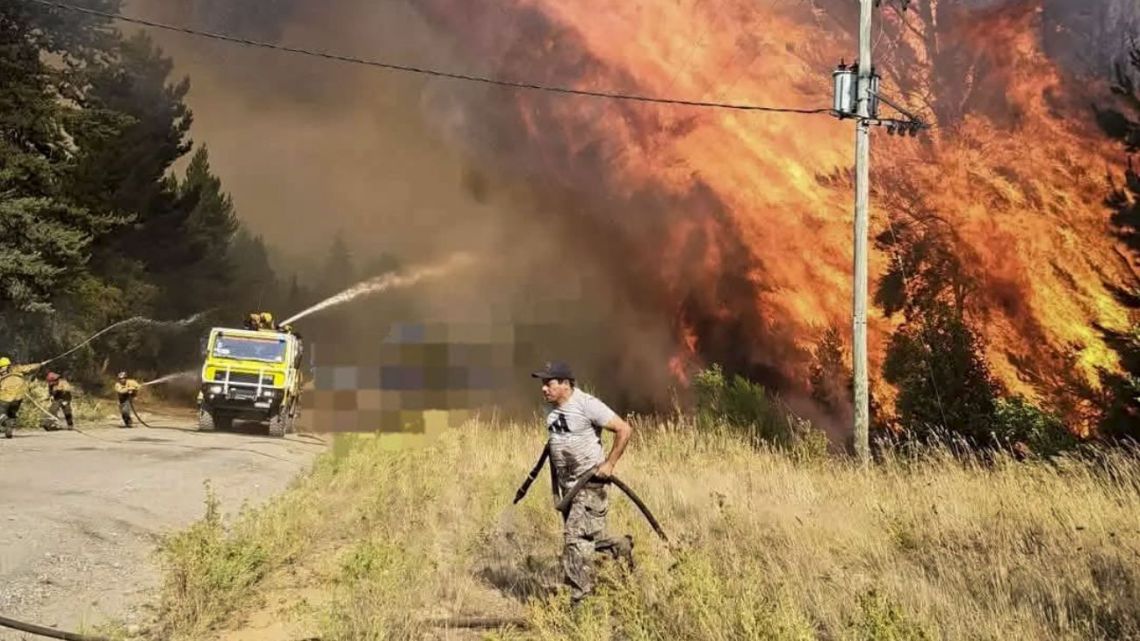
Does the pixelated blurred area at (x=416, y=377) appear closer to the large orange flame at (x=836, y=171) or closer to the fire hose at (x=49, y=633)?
the large orange flame at (x=836, y=171)

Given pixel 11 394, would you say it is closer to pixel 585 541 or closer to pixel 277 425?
pixel 277 425

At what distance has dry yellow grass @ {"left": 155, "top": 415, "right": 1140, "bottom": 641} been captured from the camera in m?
5.62

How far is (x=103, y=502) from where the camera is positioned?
10375 mm

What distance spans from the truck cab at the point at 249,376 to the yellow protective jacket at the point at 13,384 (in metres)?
3.66

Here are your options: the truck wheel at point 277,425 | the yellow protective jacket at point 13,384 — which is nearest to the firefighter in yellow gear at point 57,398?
the yellow protective jacket at point 13,384

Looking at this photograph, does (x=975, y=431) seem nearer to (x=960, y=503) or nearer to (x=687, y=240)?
(x=960, y=503)

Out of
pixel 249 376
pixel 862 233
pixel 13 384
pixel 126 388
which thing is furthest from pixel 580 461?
pixel 126 388

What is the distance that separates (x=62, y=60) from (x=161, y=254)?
31.6ft

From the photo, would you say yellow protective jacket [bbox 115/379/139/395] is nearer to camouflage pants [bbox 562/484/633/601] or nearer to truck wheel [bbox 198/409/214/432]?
truck wheel [bbox 198/409/214/432]

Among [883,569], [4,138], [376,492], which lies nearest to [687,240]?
[376,492]

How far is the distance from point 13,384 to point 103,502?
359 inches

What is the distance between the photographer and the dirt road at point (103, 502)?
6.92 meters

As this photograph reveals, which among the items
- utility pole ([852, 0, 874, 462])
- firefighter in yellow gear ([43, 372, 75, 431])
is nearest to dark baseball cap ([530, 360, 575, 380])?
utility pole ([852, 0, 874, 462])

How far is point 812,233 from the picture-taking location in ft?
69.7
